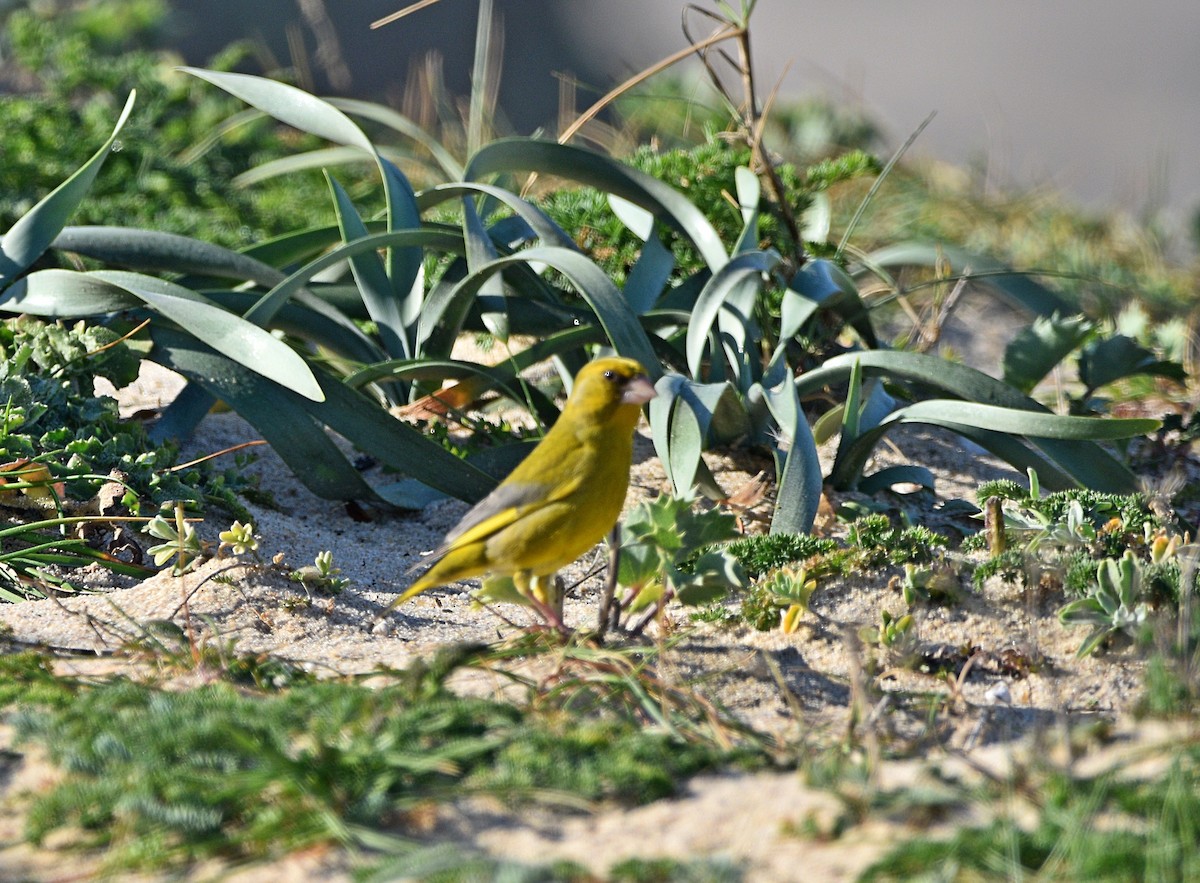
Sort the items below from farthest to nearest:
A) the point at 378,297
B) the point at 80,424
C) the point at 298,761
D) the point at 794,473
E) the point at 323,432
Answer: the point at 378,297
the point at 323,432
the point at 80,424
the point at 794,473
the point at 298,761

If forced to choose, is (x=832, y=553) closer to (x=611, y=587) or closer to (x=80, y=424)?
(x=611, y=587)

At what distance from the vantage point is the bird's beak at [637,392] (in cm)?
262

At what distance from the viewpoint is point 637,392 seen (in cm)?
263

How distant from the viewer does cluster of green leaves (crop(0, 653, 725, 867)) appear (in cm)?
187

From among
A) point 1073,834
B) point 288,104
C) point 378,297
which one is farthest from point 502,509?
point 288,104

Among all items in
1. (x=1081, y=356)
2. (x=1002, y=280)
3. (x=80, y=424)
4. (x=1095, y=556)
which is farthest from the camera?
(x=1002, y=280)

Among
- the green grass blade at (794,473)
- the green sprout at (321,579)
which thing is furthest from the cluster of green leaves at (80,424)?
the green grass blade at (794,473)

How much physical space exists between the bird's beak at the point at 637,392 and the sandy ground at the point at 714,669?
58cm

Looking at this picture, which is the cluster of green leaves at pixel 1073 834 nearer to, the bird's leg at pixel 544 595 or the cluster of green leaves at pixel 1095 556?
the cluster of green leaves at pixel 1095 556

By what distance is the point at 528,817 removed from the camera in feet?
Result: 6.40

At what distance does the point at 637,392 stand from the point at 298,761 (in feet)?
3.49

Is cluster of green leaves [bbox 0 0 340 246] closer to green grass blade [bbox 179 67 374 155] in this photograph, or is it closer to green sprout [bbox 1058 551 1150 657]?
green grass blade [bbox 179 67 374 155]

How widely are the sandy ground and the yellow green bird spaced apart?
31 cm

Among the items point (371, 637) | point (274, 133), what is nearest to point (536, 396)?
point (371, 637)
